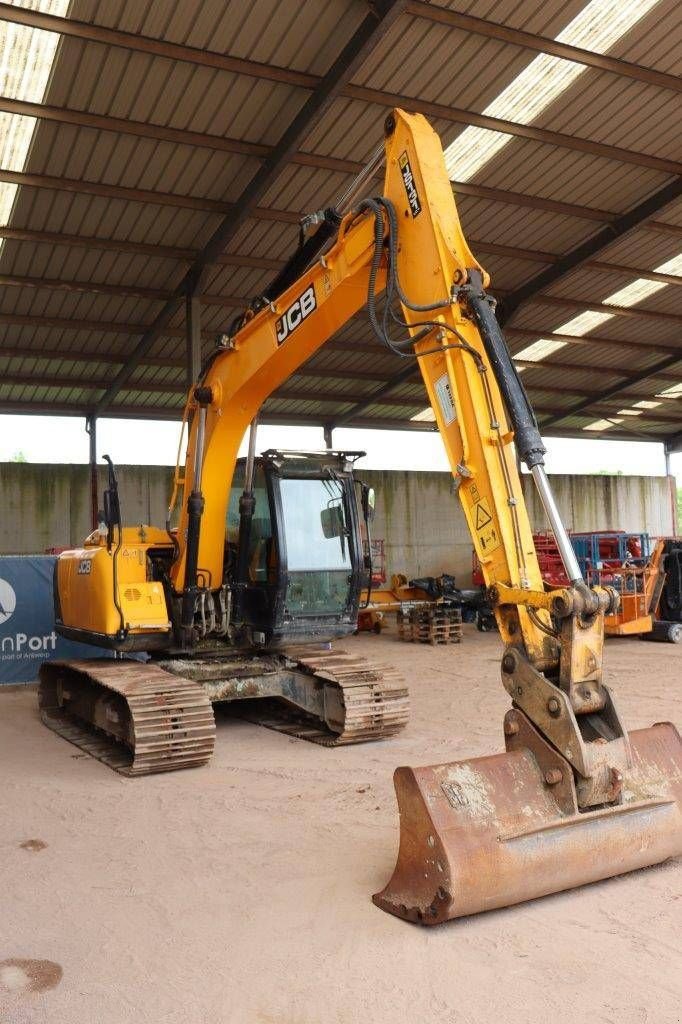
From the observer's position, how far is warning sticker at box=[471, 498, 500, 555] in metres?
4.33

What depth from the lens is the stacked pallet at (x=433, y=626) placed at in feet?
50.8

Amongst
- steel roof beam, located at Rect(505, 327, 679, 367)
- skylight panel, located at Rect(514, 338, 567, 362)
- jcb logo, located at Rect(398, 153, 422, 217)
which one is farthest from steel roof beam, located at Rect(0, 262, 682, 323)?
jcb logo, located at Rect(398, 153, 422, 217)

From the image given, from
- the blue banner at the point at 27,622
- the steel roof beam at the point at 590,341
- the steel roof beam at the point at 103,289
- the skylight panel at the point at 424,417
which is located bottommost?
the blue banner at the point at 27,622

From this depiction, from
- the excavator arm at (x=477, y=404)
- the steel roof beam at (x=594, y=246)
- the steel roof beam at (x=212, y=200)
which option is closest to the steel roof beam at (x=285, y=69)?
the steel roof beam at (x=212, y=200)

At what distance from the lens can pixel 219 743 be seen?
7426 mm

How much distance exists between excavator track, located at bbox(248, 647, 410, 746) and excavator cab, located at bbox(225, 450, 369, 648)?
32 cm

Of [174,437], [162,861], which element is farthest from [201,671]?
[174,437]

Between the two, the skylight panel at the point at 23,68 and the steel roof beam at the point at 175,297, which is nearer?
the skylight panel at the point at 23,68

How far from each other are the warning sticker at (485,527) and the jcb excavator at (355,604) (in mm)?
12

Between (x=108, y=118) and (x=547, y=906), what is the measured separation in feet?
32.2

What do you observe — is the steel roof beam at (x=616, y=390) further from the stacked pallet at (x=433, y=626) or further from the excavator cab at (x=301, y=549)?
the excavator cab at (x=301, y=549)

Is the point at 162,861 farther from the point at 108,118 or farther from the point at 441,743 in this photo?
the point at 108,118

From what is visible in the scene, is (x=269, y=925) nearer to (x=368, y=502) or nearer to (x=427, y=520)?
(x=368, y=502)

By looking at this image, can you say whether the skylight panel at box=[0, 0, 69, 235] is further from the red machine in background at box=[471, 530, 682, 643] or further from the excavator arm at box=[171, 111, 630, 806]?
the red machine in background at box=[471, 530, 682, 643]
